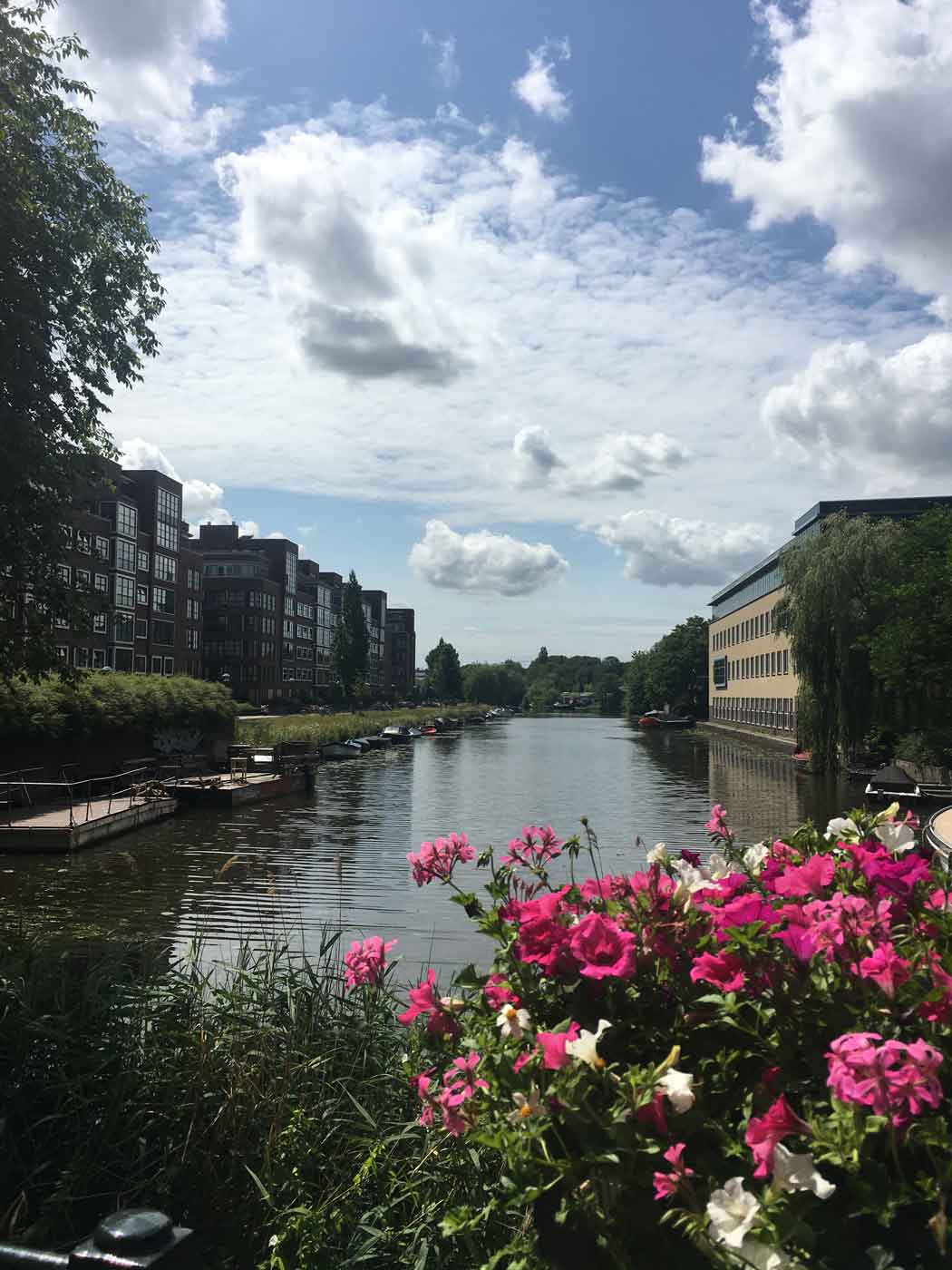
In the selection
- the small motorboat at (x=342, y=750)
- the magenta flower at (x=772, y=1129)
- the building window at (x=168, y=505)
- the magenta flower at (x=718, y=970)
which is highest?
the building window at (x=168, y=505)

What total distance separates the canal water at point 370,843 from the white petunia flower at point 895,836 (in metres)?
3.29

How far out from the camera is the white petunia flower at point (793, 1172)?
188 cm

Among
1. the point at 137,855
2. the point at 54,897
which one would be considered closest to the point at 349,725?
the point at 137,855

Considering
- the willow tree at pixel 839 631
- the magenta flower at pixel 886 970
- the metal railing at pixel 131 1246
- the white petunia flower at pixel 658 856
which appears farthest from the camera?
the willow tree at pixel 839 631

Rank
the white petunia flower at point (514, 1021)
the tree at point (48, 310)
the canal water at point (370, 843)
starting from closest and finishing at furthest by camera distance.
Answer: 1. the white petunia flower at point (514, 1021)
2. the tree at point (48, 310)
3. the canal water at point (370, 843)

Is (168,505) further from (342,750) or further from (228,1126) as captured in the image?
(228,1126)

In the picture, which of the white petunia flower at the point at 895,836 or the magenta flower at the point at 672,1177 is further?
the white petunia flower at the point at 895,836

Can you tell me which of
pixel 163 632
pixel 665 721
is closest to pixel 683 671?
pixel 665 721

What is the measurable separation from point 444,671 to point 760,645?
96.9 meters

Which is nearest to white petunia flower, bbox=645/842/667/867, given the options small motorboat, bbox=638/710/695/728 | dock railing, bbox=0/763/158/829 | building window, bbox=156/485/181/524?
dock railing, bbox=0/763/158/829

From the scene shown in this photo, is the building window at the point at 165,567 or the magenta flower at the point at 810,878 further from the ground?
the building window at the point at 165,567

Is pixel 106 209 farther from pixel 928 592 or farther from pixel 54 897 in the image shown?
pixel 928 592

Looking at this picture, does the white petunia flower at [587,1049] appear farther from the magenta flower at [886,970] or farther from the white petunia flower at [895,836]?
the white petunia flower at [895,836]

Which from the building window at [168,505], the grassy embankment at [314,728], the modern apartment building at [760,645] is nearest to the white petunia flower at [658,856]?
the grassy embankment at [314,728]
